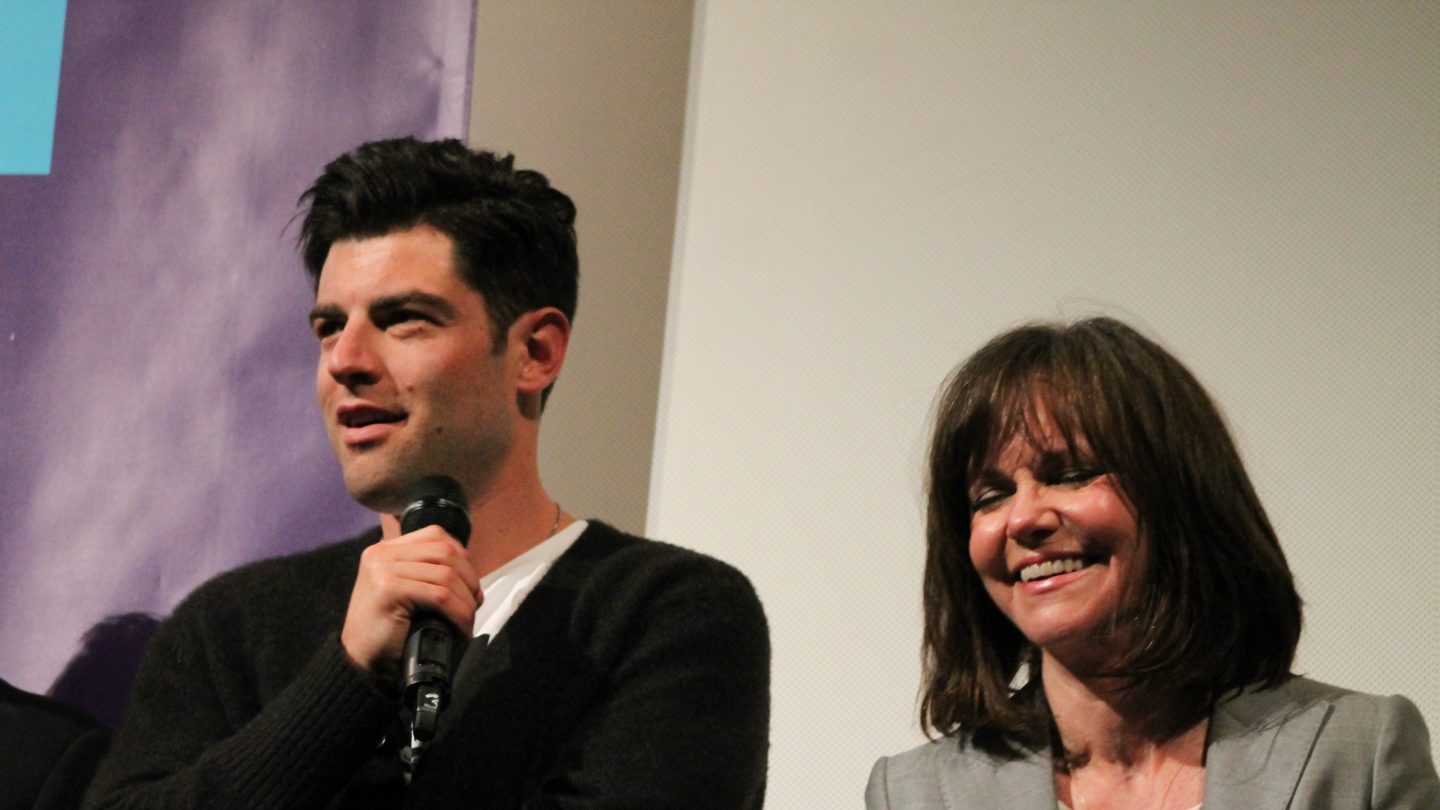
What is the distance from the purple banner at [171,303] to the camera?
2.55m

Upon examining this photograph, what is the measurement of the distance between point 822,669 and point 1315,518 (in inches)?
33.3

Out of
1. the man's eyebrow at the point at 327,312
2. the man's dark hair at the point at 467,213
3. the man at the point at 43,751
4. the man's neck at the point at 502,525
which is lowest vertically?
the man at the point at 43,751

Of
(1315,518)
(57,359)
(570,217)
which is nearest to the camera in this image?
(570,217)

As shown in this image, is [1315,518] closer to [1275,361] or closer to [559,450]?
[1275,361]

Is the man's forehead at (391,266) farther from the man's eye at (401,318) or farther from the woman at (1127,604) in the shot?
the woman at (1127,604)

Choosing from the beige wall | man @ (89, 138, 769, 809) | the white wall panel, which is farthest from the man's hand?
the white wall panel

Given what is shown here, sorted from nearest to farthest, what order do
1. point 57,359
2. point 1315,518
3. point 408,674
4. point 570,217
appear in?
point 408,674 < point 570,217 < point 1315,518 < point 57,359

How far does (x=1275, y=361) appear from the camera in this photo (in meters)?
2.59

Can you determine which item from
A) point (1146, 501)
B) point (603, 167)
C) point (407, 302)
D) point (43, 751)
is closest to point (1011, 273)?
point (603, 167)

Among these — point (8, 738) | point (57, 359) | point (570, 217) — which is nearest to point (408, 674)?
point (570, 217)

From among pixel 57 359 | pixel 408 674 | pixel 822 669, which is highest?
pixel 57 359

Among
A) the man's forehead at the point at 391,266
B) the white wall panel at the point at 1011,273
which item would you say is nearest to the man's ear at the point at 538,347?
the man's forehead at the point at 391,266

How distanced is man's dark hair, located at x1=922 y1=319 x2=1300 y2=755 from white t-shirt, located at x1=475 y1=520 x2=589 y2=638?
1.62ft

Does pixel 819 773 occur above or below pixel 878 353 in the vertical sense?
below
